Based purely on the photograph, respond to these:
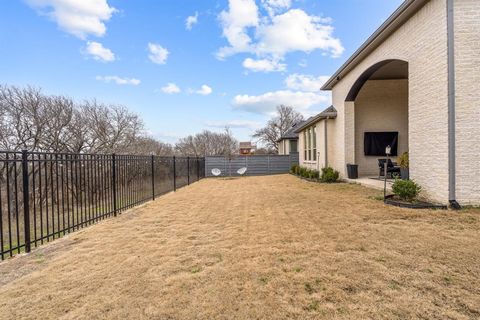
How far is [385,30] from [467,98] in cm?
313

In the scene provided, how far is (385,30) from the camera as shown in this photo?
7.04 metres

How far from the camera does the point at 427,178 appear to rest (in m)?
5.88

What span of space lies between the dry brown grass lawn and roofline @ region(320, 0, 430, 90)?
4851 millimetres

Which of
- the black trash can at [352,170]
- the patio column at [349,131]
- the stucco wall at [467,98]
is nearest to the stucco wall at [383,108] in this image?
the patio column at [349,131]

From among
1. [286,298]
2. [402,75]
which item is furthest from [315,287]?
[402,75]

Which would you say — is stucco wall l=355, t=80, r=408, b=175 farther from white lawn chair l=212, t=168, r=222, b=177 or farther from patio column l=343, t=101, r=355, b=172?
white lawn chair l=212, t=168, r=222, b=177

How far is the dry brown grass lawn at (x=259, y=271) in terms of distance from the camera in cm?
205

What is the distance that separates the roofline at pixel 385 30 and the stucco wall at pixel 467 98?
1.00 meters

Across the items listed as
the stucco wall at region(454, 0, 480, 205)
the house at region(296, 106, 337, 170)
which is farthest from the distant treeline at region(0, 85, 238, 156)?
the stucco wall at region(454, 0, 480, 205)

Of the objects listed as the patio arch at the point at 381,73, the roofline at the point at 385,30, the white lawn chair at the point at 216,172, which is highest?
the roofline at the point at 385,30

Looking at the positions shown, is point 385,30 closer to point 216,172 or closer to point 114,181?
point 114,181

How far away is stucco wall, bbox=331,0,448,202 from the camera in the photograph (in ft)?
17.4

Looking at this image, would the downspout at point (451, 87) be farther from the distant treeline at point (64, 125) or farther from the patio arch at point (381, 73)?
the distant treeline at point (64, 125)

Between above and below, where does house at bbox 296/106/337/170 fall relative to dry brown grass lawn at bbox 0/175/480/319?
above
